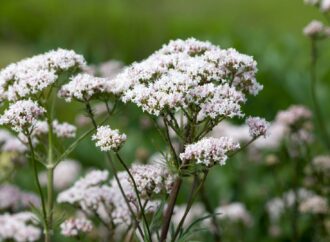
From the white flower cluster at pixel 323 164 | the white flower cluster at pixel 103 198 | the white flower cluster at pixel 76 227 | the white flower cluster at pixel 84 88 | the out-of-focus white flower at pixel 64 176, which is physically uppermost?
the out-of-focus white flower at pixel 64 176

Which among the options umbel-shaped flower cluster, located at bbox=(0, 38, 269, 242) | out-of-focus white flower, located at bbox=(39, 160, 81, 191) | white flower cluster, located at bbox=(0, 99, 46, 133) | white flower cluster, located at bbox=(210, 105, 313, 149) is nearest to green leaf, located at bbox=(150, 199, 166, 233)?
umbel-shaped flower cluster, located at bbox=(0, 38, 269, 242)

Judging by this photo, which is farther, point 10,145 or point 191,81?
point 10,145

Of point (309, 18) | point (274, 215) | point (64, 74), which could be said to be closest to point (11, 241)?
point (64, 74)

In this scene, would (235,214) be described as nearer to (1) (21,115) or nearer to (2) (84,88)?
(2) (84,88)

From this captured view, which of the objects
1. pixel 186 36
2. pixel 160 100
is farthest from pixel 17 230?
pixel 186 36

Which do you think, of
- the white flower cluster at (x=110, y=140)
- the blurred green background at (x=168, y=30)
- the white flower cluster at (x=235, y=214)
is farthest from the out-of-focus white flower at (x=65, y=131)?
the blurred green background at (x=168, y=30)

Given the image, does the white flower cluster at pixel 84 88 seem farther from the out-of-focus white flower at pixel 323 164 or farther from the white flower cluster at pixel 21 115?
the out-of-focus white flower at pixel 323 164

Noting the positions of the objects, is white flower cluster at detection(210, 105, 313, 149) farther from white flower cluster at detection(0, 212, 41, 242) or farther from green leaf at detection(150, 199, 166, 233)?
white flower cluster at detection(0, 212, 41, 242)

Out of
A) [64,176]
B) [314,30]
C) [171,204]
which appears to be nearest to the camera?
[171,204]
